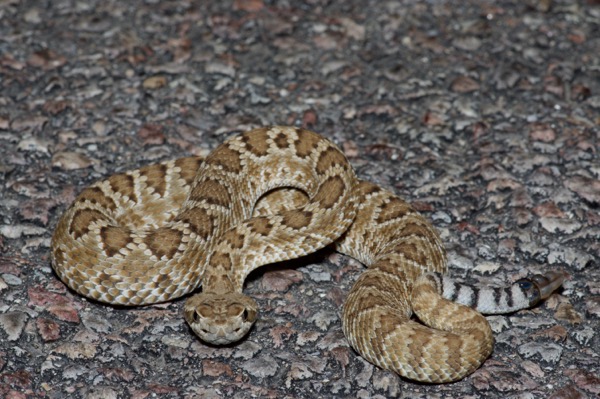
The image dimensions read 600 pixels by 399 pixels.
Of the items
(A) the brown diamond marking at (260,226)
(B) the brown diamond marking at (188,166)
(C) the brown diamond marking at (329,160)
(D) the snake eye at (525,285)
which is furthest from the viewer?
(B) the brown diamond marking at (188,166)

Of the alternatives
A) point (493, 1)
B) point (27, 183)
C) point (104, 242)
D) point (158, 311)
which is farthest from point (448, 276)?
point (493, 1)

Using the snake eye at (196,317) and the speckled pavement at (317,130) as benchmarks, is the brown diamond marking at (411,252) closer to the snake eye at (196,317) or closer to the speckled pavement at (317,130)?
the speckled pavement at (317,130)

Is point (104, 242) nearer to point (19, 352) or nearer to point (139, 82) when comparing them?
point (19, 352)

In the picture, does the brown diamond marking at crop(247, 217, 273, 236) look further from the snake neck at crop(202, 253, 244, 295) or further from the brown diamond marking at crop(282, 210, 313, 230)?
the snake neck at crop(202, 253, 244, 295)

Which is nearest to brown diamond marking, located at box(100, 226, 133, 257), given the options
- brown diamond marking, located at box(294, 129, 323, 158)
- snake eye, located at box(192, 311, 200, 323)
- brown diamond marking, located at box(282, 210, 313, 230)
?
snake eye, located at box(192, 311, 200, 323)

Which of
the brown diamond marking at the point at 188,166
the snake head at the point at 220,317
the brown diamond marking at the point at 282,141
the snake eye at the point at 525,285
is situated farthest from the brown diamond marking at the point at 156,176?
the snake eye at the point at 525,285

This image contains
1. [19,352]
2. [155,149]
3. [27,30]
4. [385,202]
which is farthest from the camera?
[27,30]

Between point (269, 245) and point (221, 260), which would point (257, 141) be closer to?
point (269, 245)
